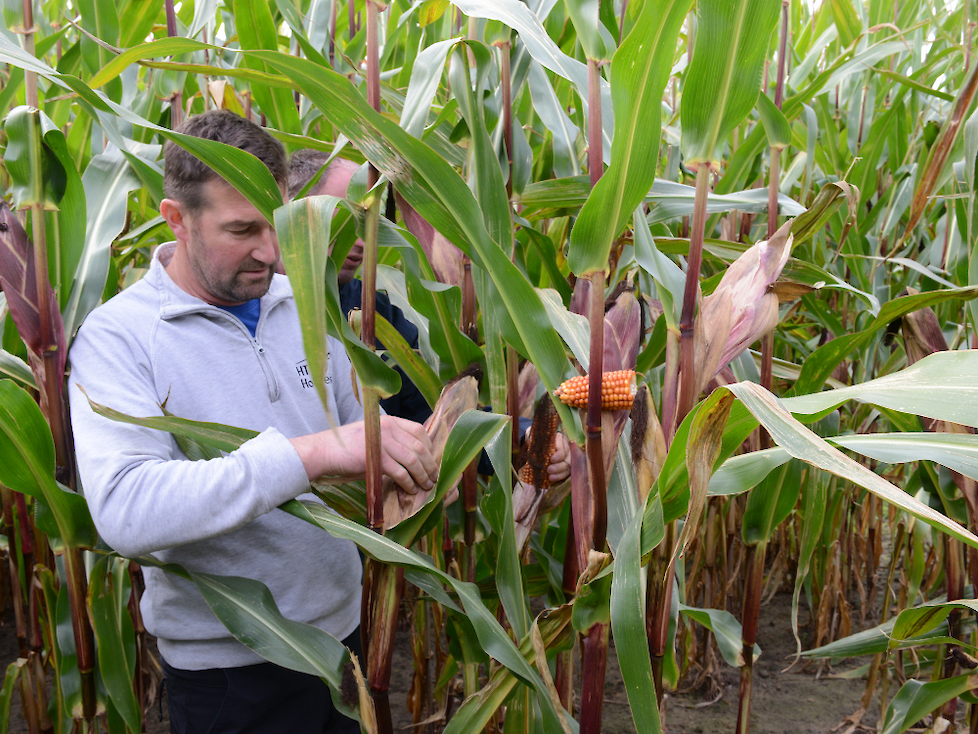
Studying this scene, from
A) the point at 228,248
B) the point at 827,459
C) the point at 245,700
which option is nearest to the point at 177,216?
the point at 228,248

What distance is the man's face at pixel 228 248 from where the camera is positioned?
1186 millimetres

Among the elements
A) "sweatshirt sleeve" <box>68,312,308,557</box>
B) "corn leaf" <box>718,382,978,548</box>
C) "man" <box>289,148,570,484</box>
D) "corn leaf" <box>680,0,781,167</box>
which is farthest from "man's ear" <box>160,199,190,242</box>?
"corn leaf" <box>718,382,978,548</box>

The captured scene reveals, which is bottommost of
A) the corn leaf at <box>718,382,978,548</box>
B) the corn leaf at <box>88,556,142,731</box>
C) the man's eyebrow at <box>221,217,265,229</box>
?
the corn leaf at <box>88,556,142,731</box>

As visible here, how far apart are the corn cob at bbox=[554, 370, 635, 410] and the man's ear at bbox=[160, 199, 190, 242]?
74 centimetres

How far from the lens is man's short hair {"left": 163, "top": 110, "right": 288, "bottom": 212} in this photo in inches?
45.1

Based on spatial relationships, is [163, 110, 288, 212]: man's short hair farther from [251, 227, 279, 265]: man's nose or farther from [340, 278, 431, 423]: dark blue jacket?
[340, 278, 431, 423]: dark blue jacket

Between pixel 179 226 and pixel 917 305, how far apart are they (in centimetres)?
123

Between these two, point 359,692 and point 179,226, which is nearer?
point 359,692

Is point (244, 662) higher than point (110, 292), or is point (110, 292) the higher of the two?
point (110, 292)

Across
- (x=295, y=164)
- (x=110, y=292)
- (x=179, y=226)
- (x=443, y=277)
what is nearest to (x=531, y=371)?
(x=443, y=277)

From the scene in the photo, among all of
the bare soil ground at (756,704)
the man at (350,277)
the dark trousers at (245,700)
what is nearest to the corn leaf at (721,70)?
the man at (350,277)

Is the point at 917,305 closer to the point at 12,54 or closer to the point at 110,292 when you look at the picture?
the point at 12,54

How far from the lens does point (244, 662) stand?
51.2 inches

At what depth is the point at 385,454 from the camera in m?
0.96
